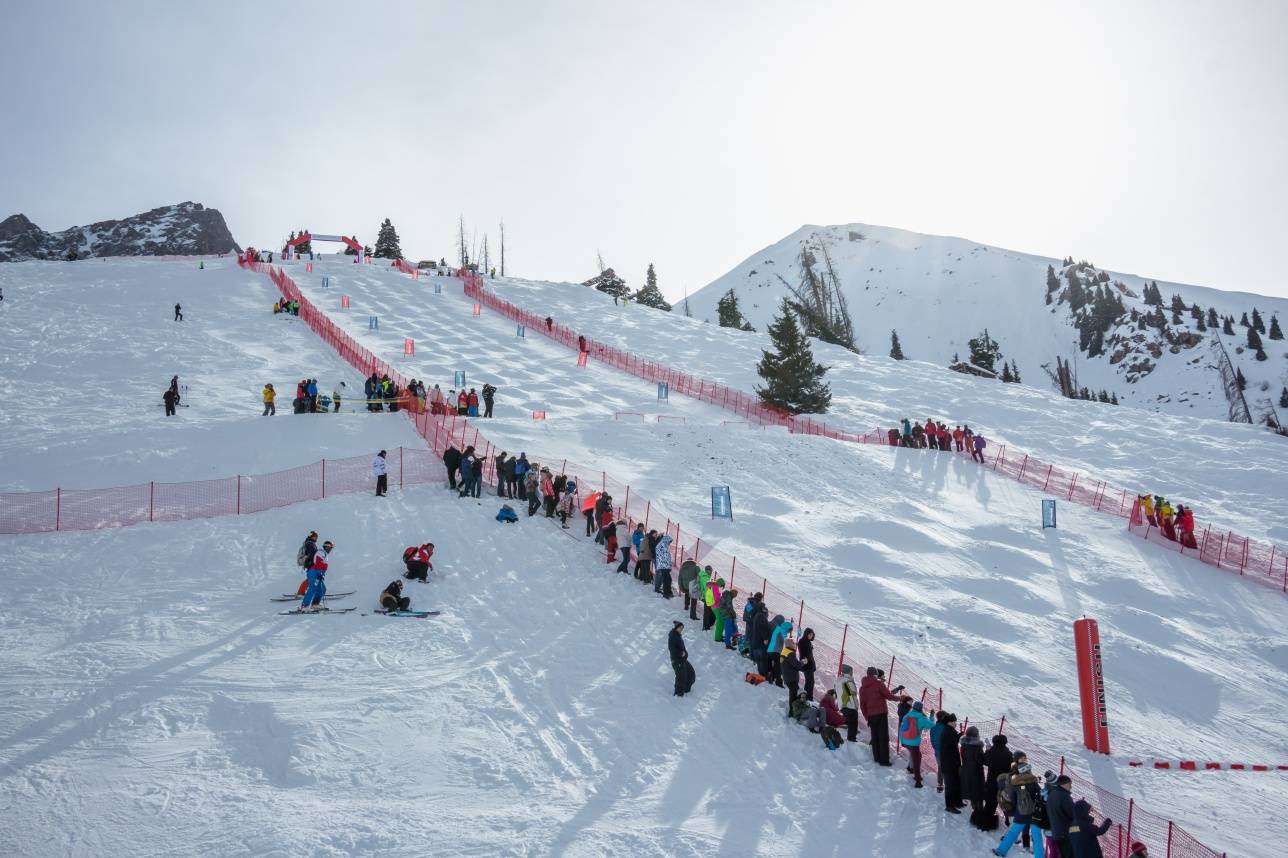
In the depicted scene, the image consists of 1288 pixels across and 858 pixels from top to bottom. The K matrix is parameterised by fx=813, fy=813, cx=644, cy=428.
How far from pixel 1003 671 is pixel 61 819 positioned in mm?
13194

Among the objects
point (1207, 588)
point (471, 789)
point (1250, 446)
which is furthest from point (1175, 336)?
point (471, 789)

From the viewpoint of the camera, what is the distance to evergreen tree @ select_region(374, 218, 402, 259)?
80938 millimetres

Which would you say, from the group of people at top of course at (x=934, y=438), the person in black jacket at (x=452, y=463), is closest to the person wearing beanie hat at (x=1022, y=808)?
the person in black jacket at (x=452, y=463)

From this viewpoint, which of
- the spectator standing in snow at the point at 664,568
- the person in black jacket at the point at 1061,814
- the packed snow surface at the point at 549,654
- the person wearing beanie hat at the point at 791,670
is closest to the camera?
the person in black jacket at the point at 1061,814

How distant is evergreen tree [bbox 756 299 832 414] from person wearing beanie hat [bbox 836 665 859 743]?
24306 millimetres

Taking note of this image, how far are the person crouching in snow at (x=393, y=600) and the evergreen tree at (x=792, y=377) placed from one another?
77.3 ft

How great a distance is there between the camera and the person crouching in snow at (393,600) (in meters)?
13.5

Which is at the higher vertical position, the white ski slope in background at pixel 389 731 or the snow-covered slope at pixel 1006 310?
the snow-covered slope at pixel 1006 310

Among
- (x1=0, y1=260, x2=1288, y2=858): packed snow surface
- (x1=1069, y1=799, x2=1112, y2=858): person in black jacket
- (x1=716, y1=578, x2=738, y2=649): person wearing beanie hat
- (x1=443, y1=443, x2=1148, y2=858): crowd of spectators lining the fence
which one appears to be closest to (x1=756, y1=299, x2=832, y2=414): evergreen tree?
(x1=0, y1=260, x2=1288, y2=858): packed snow surface

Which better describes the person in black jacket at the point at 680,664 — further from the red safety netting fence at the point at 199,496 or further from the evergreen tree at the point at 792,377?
the evergreen tree at the point at 792,377

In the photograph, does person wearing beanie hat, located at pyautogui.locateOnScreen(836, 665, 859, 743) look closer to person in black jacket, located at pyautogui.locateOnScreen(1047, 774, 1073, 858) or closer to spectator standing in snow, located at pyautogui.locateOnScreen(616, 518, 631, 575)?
person in black jacket, located at pyautogui.locateOnScreen(1047, 774, 1073, 858)

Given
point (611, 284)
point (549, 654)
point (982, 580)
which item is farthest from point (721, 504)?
point (611, 284)

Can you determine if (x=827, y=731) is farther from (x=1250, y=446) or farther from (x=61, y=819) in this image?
(x=1250, y=446)

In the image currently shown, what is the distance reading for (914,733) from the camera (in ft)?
32.0
